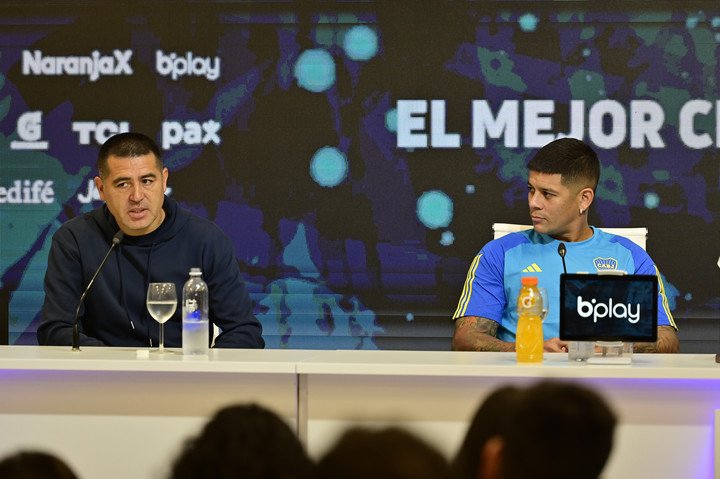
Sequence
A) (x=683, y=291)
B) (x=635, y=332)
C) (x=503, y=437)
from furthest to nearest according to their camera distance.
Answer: (x=683, y=291)
(x=635, y=332)
(x=503, y=437)

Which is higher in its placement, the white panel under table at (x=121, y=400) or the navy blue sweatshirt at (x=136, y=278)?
the navy blue sweatshirt at (x=136, y=278)

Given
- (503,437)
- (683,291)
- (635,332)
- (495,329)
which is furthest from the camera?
(683,291)

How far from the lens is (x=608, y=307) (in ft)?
10.2

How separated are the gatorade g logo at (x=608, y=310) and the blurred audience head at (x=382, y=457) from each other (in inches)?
82.3

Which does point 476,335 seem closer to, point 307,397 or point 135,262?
point 307,397

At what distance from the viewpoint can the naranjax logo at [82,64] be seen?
518cm

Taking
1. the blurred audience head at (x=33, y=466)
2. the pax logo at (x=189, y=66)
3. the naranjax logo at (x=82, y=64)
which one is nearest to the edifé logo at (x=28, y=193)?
the naranjax logo at (x=82, y=64)

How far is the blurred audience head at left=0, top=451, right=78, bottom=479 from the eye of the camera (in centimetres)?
118

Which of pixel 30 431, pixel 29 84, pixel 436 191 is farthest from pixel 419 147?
pixel 30 431

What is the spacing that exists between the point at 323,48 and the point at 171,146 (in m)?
0.85

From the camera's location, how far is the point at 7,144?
5.21 meters

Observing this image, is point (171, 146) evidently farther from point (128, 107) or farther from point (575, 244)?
point (575, 244)

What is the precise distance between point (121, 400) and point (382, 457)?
2.20m

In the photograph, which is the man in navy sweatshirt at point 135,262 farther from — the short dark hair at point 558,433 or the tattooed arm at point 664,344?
the short dark hair at point 558,433
